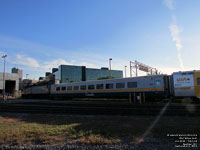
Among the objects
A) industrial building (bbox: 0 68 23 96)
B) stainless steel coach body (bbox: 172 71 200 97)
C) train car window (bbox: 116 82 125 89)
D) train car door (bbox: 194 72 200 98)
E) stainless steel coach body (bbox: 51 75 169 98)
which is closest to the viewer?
train car door (bbox: 194 72 200 98)

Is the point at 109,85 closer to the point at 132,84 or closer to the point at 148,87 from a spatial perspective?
the point at 132,84

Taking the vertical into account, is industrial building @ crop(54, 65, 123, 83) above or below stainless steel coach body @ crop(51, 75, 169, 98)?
above

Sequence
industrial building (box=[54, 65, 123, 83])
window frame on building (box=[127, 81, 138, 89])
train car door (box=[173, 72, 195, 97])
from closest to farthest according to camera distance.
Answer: train car door (box=[173, 72, 195, 97]), window frame on building (box=[127, 81, 138, 89]), industrial building (box=[54, 65, 123, 83])

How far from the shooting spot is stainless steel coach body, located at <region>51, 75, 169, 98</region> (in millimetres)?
17250

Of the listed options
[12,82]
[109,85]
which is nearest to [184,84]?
[109,85]

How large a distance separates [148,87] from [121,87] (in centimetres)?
367

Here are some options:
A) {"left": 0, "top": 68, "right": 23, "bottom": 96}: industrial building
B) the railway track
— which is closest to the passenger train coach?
the railway track

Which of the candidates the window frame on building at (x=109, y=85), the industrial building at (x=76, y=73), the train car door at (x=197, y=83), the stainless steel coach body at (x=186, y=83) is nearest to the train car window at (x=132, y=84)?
the window frame on building at (x=109, y=85)

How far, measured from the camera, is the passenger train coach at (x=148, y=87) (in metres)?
15.9

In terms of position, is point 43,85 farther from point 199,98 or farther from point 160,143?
point 160,143

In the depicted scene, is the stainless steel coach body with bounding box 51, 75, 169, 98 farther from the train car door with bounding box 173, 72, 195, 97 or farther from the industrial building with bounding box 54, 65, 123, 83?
the industrial building with bounding box 54, 65, 123, 83

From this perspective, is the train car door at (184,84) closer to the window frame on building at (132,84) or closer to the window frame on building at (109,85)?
the window frame on building at (132,84)

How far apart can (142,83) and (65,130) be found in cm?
1368

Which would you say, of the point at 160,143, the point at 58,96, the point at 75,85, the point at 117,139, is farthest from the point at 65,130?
the point at 58,96
